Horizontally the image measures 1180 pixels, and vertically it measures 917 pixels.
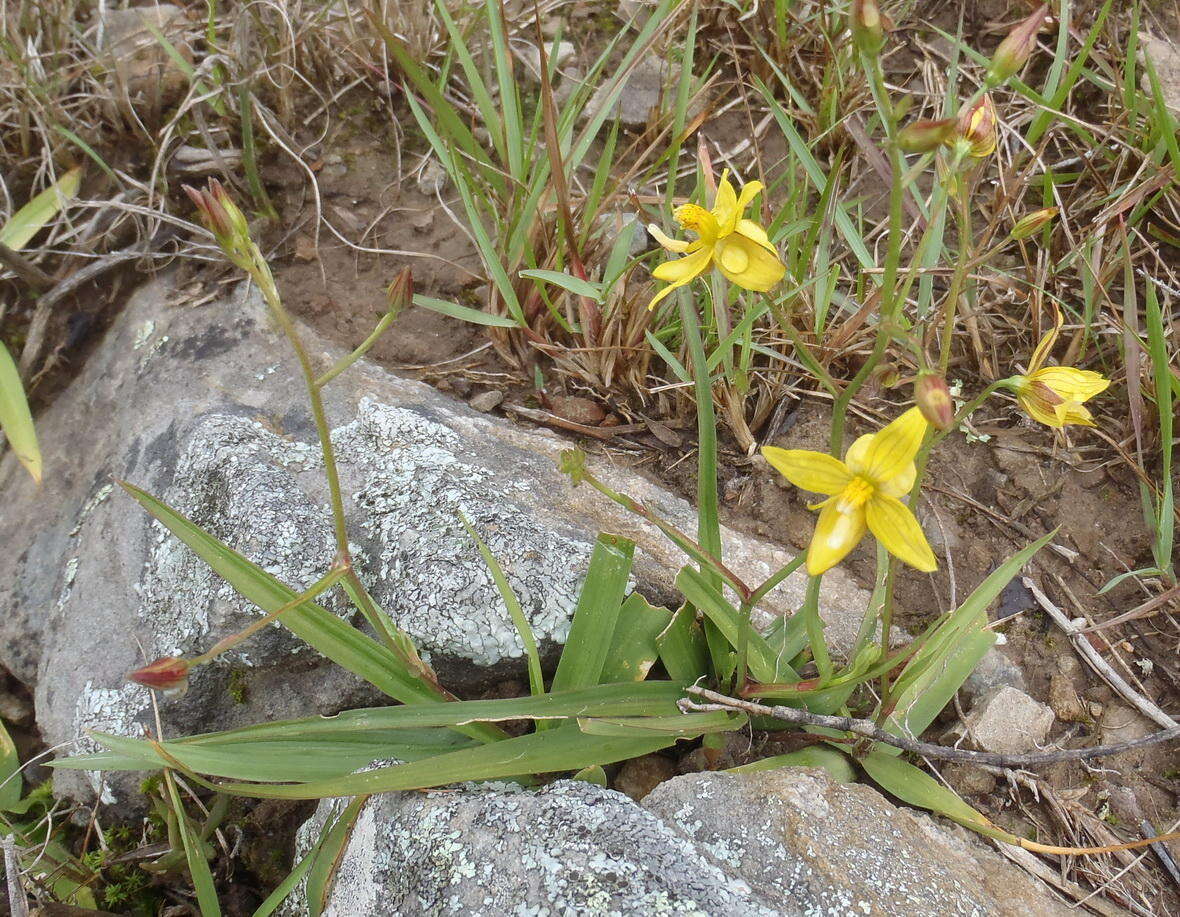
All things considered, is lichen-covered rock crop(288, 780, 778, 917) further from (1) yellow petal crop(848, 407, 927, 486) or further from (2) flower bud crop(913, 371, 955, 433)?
(2) flower bud crop(913, 371, 955, 433)

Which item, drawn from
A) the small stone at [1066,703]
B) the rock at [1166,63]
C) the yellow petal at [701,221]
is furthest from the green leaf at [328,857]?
the rock at [1166,63]

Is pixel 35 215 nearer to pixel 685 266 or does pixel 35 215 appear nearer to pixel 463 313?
pixel 463 313

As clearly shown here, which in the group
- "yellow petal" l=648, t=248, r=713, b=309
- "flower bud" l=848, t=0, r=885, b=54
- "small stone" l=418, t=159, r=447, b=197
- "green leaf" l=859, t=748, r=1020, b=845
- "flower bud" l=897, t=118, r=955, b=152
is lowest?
"green leaf" l=859, t=748, r=1020, b=845

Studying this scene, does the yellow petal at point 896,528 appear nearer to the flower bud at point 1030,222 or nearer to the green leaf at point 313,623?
the flower bud at point 1030,222

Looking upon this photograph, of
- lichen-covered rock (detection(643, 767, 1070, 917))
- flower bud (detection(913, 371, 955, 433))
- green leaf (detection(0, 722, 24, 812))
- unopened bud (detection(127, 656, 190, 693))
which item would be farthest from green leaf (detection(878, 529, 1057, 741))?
green leaf (detection(0, 722, 24, 812))

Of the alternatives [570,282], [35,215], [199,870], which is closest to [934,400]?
[570,282]

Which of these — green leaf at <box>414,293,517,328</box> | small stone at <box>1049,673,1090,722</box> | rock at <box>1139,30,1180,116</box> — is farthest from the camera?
rock at <box>1139,30,1180,116</box>

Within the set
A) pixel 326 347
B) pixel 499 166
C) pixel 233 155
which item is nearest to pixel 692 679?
pixel 326 347
